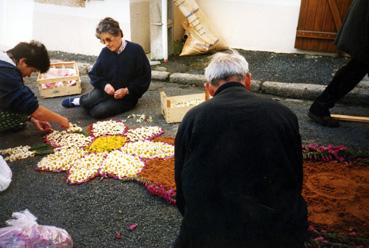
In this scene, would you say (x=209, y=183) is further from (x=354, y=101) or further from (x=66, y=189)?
(x=354, y=101)

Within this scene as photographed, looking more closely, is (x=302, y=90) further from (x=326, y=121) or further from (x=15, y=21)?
(x=15, y=21)

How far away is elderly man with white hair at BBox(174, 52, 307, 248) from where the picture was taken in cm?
201

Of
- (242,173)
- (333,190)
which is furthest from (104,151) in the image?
(242,173)

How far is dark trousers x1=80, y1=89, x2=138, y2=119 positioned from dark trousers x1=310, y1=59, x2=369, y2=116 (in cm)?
261

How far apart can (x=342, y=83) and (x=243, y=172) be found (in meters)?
3.29

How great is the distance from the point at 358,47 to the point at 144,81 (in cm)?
284

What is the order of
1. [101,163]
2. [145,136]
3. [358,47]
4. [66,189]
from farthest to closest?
[145,136] → [358,47] → [101,163] → [66,189]

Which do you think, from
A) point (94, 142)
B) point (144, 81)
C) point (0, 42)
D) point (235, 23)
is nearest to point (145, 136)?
point (94, 142)

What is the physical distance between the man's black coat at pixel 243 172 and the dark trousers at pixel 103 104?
3385 mm

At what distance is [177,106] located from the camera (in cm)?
510

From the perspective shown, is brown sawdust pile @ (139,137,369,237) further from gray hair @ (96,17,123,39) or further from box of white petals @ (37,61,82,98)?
box of white petals @ (37,61,82,98)

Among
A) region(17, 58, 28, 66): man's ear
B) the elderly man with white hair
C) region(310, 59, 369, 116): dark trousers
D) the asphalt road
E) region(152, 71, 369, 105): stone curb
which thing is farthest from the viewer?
region(152, 71, 369, 105): stone curb

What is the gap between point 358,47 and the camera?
445 cm

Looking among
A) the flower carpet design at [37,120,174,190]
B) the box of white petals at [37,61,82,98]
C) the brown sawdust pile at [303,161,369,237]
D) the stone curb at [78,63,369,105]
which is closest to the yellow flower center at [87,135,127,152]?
the flower carpet design at [37,120,174,190]
